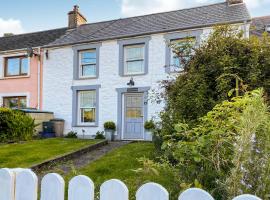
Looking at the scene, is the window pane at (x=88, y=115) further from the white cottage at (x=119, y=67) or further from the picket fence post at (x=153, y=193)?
the picket fence post at (x=153, y=193)

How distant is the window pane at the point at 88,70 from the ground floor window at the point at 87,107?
947 mm

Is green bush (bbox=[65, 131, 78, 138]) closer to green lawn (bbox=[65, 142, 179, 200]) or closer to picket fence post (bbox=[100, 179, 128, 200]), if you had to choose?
green lawn (bbox=[65, 142, 179, 200])

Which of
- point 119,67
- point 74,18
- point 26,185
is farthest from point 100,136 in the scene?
point 26,185

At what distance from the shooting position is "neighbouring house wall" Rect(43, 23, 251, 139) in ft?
44.6

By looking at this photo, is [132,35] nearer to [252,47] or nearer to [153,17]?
[153,17]

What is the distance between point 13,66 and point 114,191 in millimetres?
17199

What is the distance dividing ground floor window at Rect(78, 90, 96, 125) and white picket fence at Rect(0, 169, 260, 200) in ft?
41.7

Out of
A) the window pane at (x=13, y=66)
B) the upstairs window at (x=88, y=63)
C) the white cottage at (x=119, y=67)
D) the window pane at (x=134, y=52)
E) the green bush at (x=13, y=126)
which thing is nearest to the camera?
the green bush at (x=13, y=126)

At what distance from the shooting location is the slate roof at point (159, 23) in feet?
43.6

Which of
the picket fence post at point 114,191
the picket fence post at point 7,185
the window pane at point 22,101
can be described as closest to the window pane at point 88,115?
the window pane at point 22,101

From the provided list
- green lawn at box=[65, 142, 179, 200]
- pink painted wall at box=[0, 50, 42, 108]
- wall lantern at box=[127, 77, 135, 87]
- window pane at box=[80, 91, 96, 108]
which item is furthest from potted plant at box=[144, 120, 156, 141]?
A: pink painted wall at box=[0, 50, 42, 108]

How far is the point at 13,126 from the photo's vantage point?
12109 mm

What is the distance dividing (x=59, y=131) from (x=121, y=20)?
7260mm

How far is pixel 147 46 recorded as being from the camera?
13.9 meters
